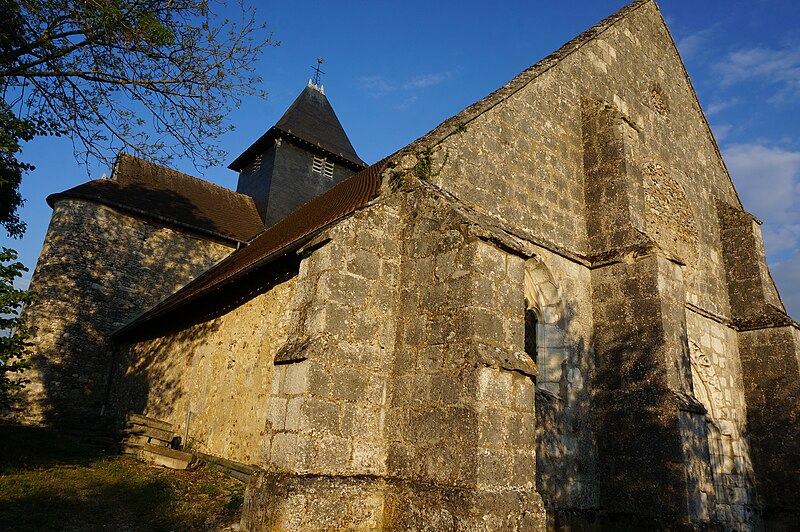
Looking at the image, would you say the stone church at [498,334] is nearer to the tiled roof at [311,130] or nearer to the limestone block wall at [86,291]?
the limestone block wall at [86,291]

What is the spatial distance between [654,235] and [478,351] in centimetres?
594

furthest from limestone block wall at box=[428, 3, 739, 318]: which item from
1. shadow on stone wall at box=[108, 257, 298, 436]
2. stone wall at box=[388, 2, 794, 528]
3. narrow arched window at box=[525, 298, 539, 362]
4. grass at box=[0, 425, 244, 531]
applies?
grass at box=[0, 425, 244, 531]

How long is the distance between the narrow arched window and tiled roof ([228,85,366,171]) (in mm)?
12588

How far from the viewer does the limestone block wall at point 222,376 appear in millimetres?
7895

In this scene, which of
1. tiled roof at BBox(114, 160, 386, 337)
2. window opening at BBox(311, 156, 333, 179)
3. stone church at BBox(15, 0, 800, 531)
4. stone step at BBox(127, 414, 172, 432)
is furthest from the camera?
window opening at BBox(311, 156, 333, 179)

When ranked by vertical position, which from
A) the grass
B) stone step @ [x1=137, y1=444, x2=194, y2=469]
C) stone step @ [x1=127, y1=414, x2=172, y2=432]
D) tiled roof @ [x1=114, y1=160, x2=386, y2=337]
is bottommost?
the grass

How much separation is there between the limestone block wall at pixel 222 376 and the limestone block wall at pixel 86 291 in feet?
6.92

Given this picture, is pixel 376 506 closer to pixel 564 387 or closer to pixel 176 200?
pixel 564 387

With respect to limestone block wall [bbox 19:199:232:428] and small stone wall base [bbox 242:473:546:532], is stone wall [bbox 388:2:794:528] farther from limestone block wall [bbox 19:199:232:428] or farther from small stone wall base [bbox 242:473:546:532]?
limestone block wall [bbox 19:199:232:428]

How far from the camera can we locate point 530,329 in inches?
320

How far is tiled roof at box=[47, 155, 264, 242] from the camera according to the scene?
593 inches

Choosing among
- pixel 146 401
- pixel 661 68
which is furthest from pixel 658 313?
pixel 146 401

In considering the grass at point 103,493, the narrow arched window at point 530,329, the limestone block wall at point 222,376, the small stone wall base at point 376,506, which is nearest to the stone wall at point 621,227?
the narrow arched window at point 530,329

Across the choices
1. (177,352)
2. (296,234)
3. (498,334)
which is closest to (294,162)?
(177,352)
